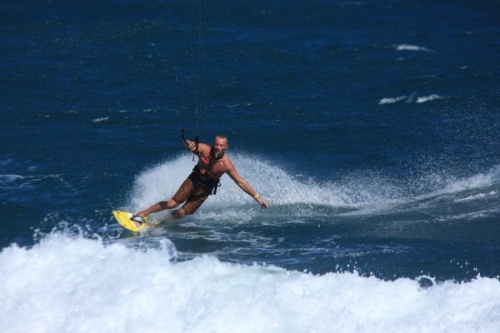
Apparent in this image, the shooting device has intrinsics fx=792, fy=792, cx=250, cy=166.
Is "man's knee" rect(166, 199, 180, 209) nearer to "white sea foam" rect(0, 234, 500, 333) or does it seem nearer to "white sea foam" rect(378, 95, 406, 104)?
"white sea foam" rect(0, 234, 500, 333)

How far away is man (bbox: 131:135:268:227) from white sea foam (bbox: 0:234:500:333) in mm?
2185

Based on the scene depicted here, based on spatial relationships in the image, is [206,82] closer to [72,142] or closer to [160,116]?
[160,116]

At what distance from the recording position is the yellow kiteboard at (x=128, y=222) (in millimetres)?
12750

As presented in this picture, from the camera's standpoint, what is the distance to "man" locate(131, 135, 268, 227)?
39.7 ft

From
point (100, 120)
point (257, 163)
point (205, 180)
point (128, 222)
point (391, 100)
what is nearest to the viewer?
point (205, 180)

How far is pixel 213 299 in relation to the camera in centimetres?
948

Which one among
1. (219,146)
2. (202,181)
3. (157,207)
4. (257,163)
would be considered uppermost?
(219,146)

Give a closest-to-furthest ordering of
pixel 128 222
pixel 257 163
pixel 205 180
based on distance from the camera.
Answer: pixel 205 180, pixel 128 222, pixel 257 163

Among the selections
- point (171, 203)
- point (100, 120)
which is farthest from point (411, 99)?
point (171, 203)

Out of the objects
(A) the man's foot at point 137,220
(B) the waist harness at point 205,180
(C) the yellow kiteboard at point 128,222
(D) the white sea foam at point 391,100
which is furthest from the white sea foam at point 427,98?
(A) the man's foot at point 137,220

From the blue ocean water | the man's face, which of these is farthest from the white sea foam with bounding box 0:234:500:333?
the man's face

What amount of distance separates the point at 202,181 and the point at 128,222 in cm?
139

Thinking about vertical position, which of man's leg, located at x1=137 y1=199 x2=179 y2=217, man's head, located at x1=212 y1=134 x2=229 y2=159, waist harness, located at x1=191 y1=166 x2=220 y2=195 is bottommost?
man's leg, located at x1=137 y1=199 x2=179 y2=217

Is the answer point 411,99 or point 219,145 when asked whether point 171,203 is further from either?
point 411,99
